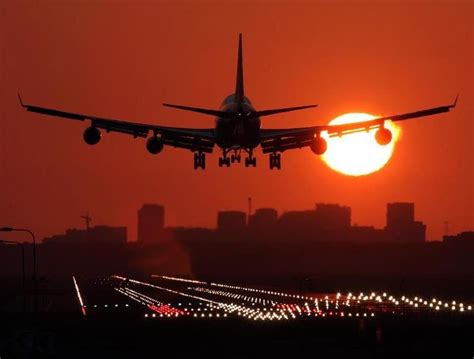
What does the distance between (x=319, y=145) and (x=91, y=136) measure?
21504 millimetres

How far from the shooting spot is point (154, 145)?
11475 cm

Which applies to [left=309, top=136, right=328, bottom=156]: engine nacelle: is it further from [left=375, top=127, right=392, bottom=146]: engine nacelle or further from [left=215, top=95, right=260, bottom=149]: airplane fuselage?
[left=215, top=95, right=260, bottom=149]: airplane fuselage

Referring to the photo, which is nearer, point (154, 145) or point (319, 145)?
point (154, 145)

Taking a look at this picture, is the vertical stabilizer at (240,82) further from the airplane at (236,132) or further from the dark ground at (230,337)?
the dark ground at (230,337)

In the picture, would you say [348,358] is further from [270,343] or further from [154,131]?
[154,131]

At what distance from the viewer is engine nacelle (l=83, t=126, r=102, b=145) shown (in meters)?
112

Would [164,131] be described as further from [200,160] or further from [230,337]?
[230,337]

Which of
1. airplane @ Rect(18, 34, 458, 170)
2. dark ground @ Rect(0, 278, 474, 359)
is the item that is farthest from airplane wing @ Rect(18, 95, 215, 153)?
dark ground @ Rect(0, 278, 474, 359)

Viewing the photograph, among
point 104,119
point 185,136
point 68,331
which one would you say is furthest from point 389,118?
point 68,331

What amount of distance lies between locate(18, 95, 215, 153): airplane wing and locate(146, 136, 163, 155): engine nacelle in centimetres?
93

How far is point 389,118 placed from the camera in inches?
4560

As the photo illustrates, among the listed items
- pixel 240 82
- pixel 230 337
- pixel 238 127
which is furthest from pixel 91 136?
pixel 230 337

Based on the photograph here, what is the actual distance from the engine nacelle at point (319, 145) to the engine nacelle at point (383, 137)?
5301mm

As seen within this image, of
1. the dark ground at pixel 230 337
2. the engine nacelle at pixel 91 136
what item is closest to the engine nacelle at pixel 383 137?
the dark ground at pixel 230 337
